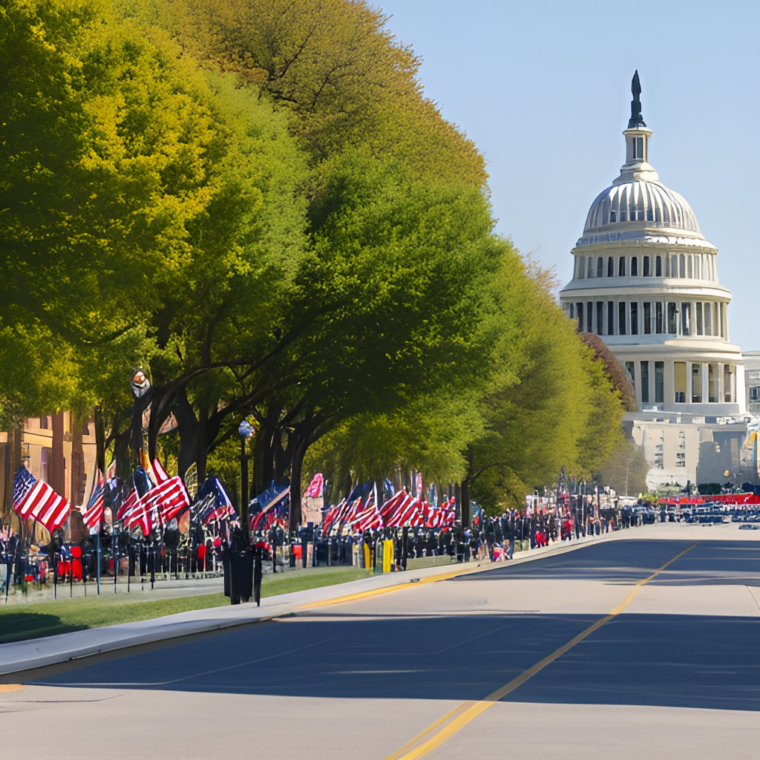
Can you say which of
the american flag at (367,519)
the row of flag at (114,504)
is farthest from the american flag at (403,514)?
the row of flag at (114,504)

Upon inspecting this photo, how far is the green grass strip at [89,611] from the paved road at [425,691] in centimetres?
242

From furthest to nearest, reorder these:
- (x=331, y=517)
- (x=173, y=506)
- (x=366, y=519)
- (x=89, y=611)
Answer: (x=331, y=517) < (x=366, y=519) < (x=173, y=506) < (x=89, y=611)

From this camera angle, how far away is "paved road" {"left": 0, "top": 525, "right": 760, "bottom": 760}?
1296 centimetres

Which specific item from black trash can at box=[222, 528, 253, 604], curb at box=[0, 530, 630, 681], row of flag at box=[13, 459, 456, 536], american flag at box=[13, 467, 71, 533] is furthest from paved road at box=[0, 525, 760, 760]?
row of flag at box=[13, 459, 456, 536]

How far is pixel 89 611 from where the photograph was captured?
94.4 feet

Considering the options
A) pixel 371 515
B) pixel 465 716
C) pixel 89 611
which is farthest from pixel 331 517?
pixel 465 716

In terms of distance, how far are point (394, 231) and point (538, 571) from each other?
1203cm

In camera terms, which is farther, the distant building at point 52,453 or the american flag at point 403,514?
the distant building at point 52,453

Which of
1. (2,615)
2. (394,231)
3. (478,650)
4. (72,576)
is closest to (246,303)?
(394,231)

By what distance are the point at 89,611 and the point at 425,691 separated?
13.4 metres

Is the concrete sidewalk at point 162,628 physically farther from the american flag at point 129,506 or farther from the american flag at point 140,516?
the american flag at point 129,506

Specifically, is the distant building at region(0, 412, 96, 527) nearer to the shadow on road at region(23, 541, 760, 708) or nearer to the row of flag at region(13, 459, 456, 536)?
the row of flag at region(13, 459, 456, 536)

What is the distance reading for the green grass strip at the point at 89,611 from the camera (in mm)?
24953

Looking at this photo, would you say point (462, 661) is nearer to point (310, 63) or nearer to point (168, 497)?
point (168, 497)
